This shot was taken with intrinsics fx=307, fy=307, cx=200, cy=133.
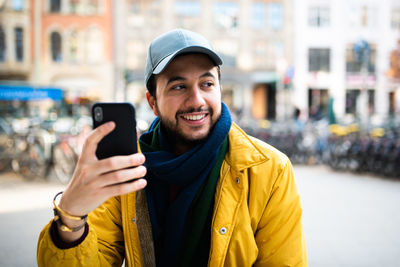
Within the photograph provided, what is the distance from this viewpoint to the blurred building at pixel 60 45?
909 inches

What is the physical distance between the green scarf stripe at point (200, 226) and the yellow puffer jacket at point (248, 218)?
0.04m

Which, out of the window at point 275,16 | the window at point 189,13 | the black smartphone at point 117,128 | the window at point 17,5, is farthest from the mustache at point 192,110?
the window at point 17,5

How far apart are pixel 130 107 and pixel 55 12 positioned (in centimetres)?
2675

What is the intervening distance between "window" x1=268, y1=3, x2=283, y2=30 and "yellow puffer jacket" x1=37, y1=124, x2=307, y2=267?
2547 cm

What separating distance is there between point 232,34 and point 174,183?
966 inches

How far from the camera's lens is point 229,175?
158 cm

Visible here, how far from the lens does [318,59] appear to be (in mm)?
24484

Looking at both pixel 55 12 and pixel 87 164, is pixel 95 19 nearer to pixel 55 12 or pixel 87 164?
pixel 55 12

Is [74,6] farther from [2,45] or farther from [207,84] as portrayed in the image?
[207,84]

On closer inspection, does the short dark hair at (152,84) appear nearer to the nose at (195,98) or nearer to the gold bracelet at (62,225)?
the nose at (195,98)

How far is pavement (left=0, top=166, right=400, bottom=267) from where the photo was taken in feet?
11.8

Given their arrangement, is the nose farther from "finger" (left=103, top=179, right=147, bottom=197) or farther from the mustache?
"finger" (left=103, top=179, right=147, bottom=197)

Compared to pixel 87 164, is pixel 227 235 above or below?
below

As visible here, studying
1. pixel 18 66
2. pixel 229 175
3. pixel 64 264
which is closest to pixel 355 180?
pixel 229 175
